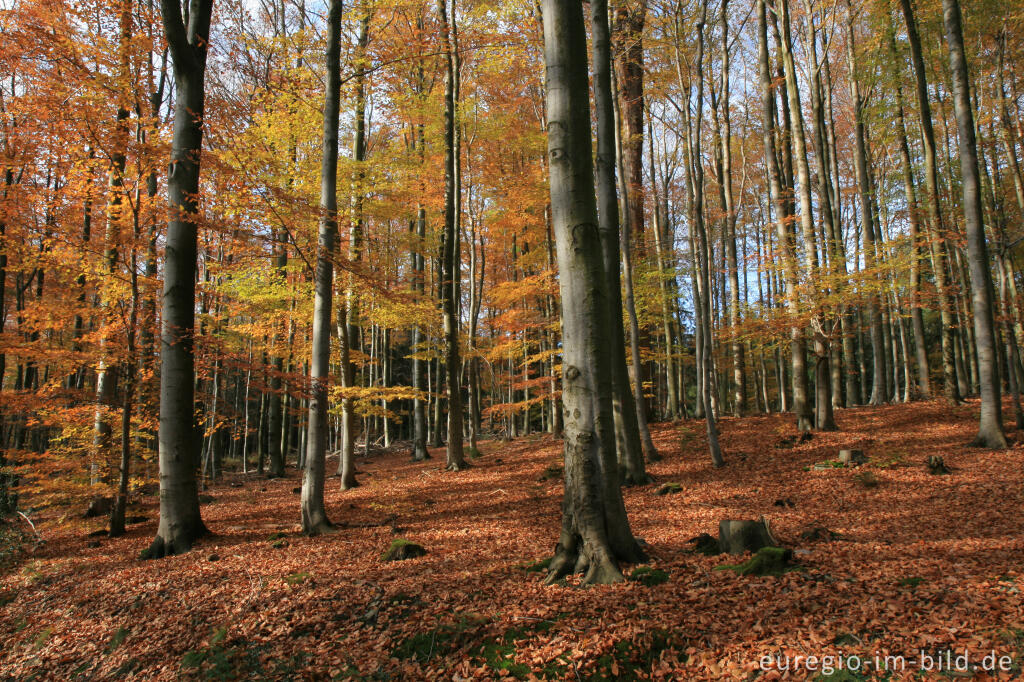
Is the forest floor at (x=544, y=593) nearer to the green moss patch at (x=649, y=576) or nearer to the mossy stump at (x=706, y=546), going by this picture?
the green moss patch at (x=649, y=576)

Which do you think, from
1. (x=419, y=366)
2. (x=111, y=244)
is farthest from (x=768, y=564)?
(x=419, y=366)

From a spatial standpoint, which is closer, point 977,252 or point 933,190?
point 977,252

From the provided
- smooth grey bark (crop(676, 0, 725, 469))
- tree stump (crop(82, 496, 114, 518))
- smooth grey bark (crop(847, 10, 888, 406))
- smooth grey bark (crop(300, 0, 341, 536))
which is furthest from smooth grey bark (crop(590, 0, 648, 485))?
tree stump (crop(82, 496, 114, 518))

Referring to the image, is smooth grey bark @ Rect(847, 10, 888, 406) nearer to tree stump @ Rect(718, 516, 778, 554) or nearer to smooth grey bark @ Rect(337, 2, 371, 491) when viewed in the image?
tree stump @ Rect(718, 516, 778, 554)

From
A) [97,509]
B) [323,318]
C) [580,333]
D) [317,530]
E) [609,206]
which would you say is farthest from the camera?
[97,509]

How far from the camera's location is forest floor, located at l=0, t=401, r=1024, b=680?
3.18 meters

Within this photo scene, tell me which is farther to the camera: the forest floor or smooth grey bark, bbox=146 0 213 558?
smooth grey bark, bbox=146 0 213 558

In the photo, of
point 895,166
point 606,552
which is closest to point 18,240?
point 606,552

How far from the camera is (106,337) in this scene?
8.21 meters

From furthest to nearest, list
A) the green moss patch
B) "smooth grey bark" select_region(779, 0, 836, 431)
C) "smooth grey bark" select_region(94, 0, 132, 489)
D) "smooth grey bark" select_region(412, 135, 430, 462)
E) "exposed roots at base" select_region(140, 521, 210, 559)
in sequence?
1. "smooth grey bark" select_region(412, 135, 430, 462)
2. "smooth grey bark" select_region(779, 0, 836, 431)
3. "smooth grey bark" select_region(94, 0, 132, 489)
4. "exposed roots at base" select_region(140, 521, 210, 559)
5. the green moss patch

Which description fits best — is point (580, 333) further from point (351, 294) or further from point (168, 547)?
point (351, 294)

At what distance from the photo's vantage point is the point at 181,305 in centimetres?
726

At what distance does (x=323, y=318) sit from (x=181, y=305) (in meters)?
1.98

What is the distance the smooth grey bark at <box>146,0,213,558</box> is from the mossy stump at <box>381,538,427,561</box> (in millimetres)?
3212
